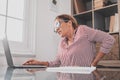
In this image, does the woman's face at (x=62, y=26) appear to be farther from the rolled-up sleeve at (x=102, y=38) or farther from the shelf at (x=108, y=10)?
the shelf at (x=108, y=10)

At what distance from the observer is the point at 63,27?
68.1 inches

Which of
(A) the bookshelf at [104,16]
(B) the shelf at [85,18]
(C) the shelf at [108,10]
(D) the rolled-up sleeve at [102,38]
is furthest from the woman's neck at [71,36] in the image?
(B) the shelf at [85,18]

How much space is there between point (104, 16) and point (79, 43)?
50.6 inches

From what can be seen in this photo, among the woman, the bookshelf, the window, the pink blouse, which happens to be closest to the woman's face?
the woman

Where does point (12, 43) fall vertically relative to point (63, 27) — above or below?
below

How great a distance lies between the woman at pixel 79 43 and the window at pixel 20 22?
1.97ft

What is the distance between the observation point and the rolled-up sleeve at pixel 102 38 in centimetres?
154

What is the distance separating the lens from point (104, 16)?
109 inches

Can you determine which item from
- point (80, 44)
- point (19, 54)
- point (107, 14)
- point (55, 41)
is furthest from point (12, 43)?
point (107, 14)

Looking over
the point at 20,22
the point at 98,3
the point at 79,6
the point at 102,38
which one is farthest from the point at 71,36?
the point at 79,6

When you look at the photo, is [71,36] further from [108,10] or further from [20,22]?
[108,10]

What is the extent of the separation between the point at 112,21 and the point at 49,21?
2.78 ft

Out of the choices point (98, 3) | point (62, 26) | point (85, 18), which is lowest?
point (62, 26)

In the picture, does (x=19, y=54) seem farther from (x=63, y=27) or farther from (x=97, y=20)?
(x=97, y=20)
